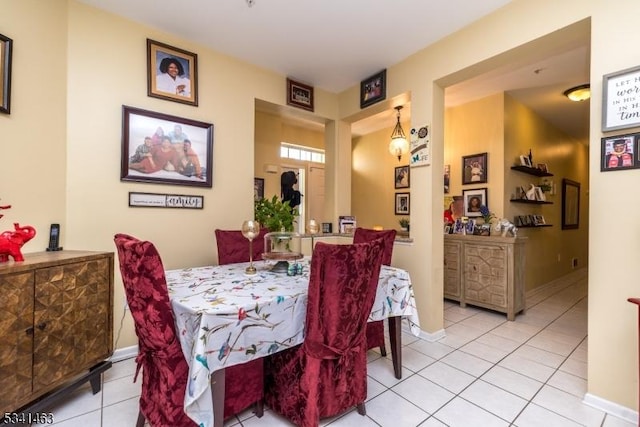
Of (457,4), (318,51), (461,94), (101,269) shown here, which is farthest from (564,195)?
(101,269)

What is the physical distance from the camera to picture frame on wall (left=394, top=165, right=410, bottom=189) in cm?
506

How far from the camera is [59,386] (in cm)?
176

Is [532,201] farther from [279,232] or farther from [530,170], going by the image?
[279,232]

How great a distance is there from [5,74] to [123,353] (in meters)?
2.06

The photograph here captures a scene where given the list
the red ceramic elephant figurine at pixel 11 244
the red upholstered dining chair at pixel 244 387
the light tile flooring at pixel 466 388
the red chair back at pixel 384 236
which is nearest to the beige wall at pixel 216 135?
the light tile flooring at pixel 466 388

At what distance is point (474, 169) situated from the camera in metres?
4.01

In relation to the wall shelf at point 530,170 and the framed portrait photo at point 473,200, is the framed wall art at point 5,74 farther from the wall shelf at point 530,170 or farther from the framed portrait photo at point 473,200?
the wall shelf at point 530,170

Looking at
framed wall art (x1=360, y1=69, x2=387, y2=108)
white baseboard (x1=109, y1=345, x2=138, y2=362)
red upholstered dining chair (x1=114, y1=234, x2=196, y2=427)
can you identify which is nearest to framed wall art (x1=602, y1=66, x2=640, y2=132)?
framed wall art (x1=360, y1=69, x2=387, y2=108)

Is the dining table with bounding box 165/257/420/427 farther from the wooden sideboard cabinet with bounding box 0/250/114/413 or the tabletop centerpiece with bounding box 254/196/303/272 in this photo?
the wooden sideboard cabinet with bounding box 0/250/114/413

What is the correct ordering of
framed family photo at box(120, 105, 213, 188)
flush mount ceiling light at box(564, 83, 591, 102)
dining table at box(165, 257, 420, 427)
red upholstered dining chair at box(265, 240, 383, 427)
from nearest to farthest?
dining table at box(165, 257, 420, 427) → red upholstered dining chair at box(265, 240, 383, 427) → framed family photo at box(120, 105, 213, 188) → flush mount ceiling light at box(564, 83, 591, 102)

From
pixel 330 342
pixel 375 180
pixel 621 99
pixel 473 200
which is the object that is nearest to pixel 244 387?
pixel 330 342

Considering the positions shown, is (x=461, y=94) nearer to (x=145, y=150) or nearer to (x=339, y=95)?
(x=339, y=95)

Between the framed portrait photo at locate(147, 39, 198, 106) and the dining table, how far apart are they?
1.65 meters

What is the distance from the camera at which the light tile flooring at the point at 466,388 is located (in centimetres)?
164
